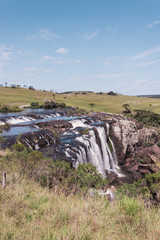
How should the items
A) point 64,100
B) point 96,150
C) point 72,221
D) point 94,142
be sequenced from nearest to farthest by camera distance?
1. point 72,221
2. point 96,150
3. point 94,142
4. point 64,100

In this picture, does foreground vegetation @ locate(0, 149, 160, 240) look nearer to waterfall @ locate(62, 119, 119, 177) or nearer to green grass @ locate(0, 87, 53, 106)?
waterfall @ locate(62, 119, 119, 177)

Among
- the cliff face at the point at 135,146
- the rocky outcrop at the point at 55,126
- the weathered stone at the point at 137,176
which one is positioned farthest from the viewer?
the rocky outcrop at the point at 55,126

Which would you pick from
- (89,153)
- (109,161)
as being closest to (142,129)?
(109,161)

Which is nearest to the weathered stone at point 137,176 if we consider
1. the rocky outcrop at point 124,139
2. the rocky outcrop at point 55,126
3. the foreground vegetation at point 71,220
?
the rocky outcrop at point 124,139

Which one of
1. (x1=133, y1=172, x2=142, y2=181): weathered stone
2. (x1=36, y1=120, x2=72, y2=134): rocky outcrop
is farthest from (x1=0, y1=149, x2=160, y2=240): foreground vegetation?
(x1=36, y1=120, x2=72, y2=134): rocky outcrop

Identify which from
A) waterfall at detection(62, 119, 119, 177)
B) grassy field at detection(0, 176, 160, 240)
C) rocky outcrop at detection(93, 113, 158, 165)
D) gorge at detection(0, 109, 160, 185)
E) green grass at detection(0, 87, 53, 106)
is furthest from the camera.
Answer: green grass at detection(0, 87, 53, 106)

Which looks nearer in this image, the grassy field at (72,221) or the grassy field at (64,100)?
the grassy field at (72,221)

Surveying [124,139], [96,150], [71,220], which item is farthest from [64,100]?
[71,220]

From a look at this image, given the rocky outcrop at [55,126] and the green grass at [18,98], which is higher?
the green grass at [18,98]

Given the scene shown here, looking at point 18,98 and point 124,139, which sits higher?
point 18,98

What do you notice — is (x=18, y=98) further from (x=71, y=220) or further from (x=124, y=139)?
(x=71, y=220)

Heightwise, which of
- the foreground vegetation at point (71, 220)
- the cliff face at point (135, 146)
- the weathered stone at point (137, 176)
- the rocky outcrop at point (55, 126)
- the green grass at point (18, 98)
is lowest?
the weathered stone at point (137, 176)

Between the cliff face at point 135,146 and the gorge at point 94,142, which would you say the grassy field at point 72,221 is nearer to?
the gorge at point 94,142

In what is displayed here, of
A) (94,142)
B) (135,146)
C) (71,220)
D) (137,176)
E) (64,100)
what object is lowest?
(137,176)
